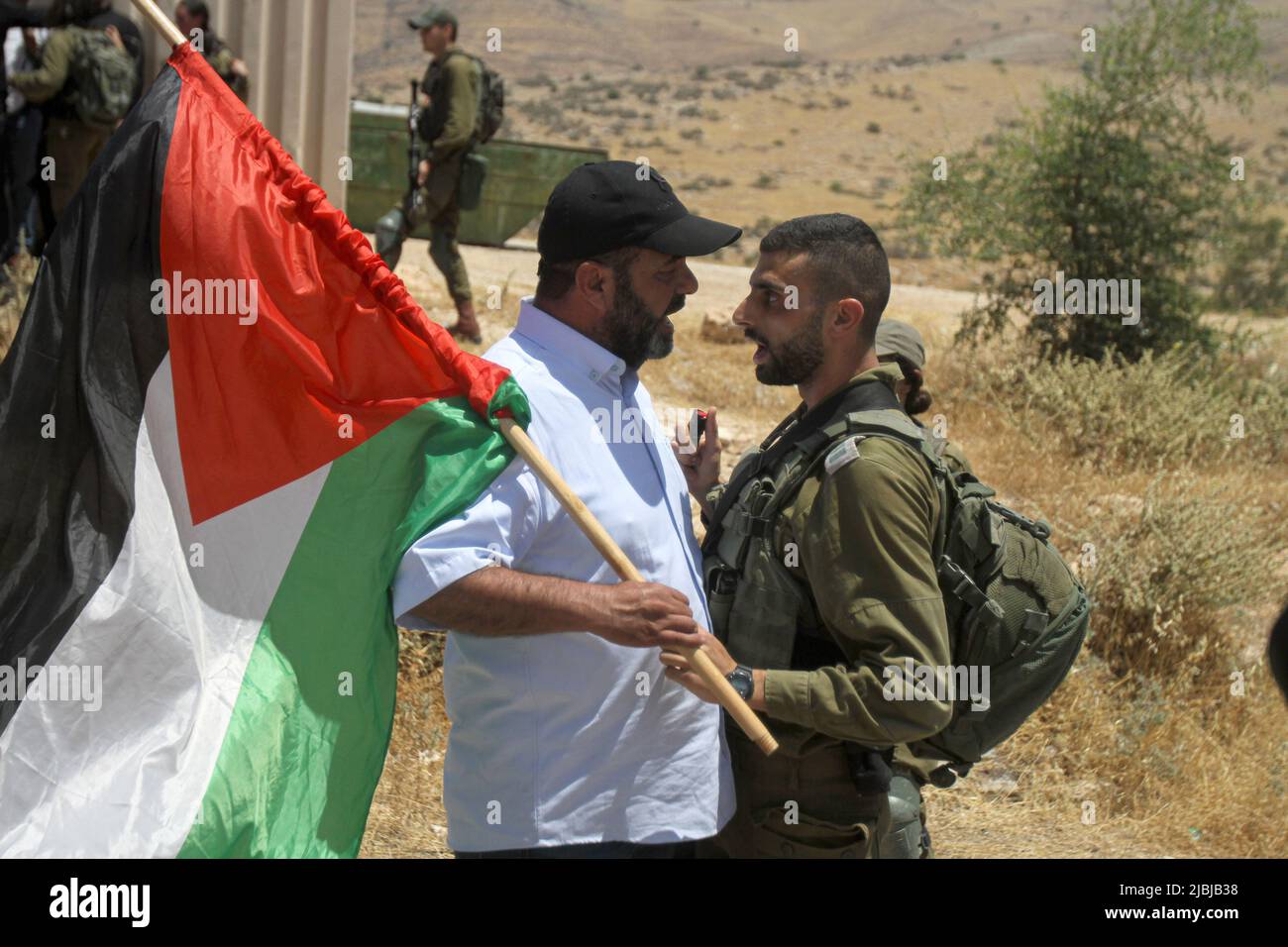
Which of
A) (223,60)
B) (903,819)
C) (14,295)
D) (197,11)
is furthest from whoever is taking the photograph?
(197,11)

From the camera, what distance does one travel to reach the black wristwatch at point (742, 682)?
2.72m

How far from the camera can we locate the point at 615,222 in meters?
2.77

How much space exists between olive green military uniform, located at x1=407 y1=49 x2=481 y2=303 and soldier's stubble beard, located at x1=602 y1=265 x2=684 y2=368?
21.8ft

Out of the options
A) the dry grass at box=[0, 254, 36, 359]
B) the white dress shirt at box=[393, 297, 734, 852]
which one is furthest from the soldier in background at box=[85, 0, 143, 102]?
the white dress shirt at box=[393, 297, 734, 852]

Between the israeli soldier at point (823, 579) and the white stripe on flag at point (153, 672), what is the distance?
2.80 feet

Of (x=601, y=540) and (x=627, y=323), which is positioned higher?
(x=627, y=323)

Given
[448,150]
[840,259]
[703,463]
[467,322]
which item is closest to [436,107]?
[448,150]

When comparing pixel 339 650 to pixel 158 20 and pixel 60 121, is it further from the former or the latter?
pixel 60 121

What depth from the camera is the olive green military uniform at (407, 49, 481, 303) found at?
9422 mm

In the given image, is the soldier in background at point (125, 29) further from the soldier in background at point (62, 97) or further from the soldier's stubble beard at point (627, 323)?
the soldier's stubble beard at point (627, 323)

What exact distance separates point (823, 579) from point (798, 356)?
527 mm

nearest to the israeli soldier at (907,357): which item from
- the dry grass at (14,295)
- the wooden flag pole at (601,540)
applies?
the wooden flag pole at (601,540)

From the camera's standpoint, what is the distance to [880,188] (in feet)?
124

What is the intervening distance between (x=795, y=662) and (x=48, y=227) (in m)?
7.20
